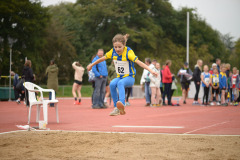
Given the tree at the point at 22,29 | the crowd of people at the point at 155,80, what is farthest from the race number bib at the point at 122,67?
the tree at the point at 22,29

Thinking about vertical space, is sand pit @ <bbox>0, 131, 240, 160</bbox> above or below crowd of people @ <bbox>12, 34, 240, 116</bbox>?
below

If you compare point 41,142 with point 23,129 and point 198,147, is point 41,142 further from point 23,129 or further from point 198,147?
point 198,147

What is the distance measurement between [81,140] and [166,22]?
49.0 metres

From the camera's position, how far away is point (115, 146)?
23.0 ft

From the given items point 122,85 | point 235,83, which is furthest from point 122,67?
point 235,83

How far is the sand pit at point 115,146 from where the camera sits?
618 cm

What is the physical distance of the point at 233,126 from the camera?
1027 cm

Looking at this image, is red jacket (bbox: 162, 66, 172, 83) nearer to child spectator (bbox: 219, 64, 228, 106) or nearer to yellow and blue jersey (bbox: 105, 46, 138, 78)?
child spectator (bbox: 219, 64, 228, 106)

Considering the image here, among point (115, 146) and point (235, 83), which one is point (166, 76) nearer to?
point (235, 83)

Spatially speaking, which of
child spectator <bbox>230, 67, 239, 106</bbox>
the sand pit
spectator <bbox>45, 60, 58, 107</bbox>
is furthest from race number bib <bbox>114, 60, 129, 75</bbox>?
child spectator <bbox>230, 67, 239, 106</bbox>

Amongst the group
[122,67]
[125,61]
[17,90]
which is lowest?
[17,90]

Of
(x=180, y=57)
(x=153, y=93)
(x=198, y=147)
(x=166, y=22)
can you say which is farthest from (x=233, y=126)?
(x=166, y=22)

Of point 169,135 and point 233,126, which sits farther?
point 233,126

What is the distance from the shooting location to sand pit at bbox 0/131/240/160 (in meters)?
6.18
